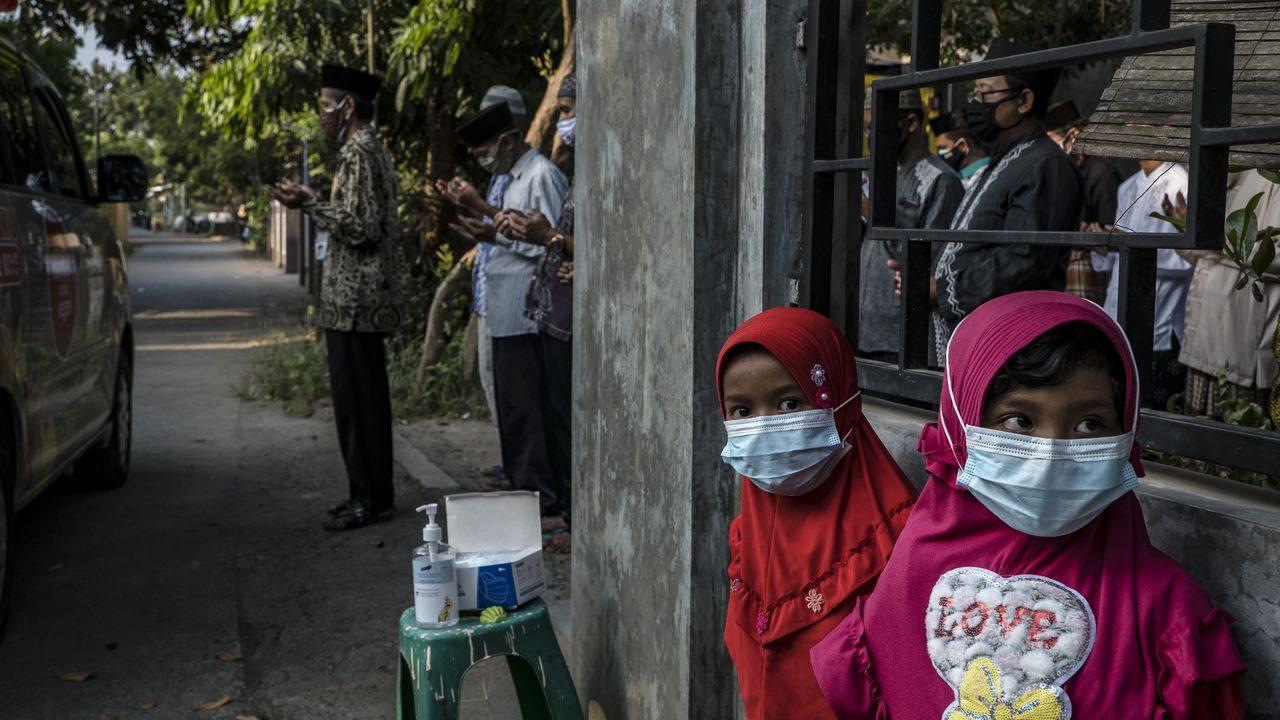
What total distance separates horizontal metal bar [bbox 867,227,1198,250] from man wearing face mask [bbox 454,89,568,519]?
3.37 meters

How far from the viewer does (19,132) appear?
5.53 m

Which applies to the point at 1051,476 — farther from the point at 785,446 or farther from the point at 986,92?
the point at 986,92

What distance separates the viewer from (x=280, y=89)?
40.2 feet

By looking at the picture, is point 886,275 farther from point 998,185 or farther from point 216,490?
point 216,490

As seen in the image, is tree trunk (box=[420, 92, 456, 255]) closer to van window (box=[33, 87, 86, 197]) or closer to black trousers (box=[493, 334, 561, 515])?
van window (box=[33, 87, 86, 197])

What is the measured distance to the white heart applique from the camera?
180 centimetres

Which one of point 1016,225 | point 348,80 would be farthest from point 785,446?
point 348,80

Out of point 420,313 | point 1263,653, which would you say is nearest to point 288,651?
point 1263,653

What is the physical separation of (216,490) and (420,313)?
194 inches

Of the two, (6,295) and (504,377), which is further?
(504,377)

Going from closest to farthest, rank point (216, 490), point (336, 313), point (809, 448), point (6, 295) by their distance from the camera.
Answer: point (809, 448), point (6, 295), point (336, 313), point (216, 490)

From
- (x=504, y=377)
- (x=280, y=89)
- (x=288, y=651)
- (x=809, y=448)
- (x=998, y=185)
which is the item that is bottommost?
(x=288, y=651)

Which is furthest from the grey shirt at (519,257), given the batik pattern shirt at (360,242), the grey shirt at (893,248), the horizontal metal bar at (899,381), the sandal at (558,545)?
the horizontal metal bar at (899,381)

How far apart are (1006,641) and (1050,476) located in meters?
0.29
